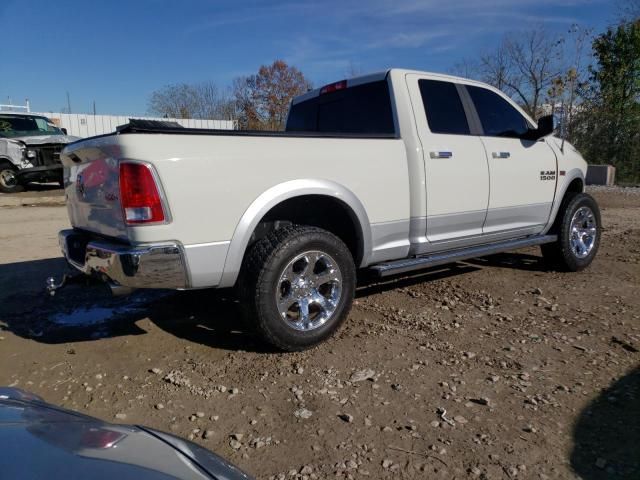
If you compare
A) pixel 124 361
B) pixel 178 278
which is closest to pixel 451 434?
pixel 178 278

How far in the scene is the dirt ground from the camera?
7.91 feet

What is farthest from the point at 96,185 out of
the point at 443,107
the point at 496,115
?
the point at 496,115

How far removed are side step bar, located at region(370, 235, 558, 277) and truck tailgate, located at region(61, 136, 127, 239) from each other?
1.95 metres

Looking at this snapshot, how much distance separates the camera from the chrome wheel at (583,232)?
5612 millimetres

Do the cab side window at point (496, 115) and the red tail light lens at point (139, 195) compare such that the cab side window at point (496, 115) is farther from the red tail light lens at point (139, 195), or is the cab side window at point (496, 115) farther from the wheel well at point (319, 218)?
the red tail light lens at point (139, 195)

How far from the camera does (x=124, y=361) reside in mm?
3477

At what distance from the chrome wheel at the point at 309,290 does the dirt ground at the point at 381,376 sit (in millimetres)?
250

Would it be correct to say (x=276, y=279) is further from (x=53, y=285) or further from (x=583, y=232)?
(x=583, y=232)

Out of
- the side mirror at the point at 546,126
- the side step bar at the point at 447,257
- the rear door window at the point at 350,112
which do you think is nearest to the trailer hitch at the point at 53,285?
the side step bar at the point at 447,257

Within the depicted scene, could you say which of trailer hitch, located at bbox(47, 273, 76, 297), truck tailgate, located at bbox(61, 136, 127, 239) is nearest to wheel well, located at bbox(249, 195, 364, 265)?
truck tailgate, located at bbox(61, 136, 127, 239)

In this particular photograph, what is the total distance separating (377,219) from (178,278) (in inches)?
62.7

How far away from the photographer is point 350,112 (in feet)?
15.1

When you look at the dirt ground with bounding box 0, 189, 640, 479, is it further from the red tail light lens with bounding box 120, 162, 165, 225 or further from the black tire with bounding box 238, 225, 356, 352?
the red tail light lens with bounding box 120, 162, 165, 225

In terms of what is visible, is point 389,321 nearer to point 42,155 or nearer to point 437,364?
point 437,364
